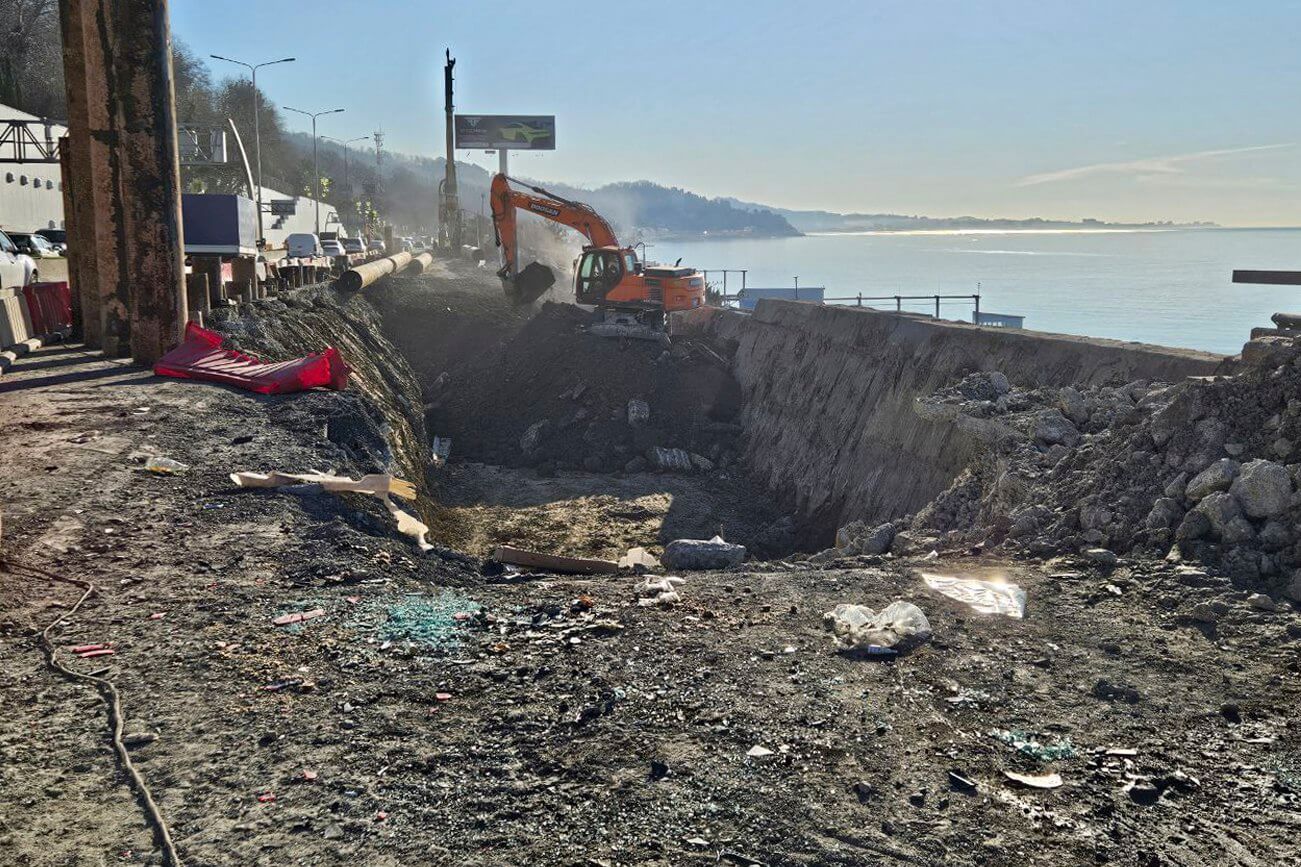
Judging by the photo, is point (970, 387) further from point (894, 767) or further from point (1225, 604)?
point (894, 767)

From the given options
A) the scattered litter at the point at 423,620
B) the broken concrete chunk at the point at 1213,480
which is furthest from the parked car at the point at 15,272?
the broken concrete chunk at the point at 1213,480

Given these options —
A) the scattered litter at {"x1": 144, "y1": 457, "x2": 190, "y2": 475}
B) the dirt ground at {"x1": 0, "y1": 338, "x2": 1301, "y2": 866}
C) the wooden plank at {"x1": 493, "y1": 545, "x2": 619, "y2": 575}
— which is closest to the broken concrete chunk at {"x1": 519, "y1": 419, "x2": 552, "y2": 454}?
the scattered litter at {"x1": 144, "y1": 457, "x2": 190, "y2": 475}

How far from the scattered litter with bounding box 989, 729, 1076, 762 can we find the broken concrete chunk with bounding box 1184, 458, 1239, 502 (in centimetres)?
364

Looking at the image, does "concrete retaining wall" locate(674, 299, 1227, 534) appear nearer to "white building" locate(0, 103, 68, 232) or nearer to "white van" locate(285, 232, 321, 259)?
"white building" locate(0, 103, 68, 232)

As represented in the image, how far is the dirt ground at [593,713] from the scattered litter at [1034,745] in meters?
0.03

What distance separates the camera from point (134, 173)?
50.0ft

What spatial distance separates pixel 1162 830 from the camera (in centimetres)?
492

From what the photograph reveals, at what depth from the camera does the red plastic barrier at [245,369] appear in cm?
1439

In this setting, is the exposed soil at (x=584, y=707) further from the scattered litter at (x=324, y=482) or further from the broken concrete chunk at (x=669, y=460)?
the broken concrete chunk at (x=669, y=460)

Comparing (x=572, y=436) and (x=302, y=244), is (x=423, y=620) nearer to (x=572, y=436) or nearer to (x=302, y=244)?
(x=572, y=436)

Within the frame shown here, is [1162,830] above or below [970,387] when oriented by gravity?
below

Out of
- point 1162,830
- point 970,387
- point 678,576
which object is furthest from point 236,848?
point 970,387

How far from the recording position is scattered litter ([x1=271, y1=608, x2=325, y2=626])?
6.96 meters

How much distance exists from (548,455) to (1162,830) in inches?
711
